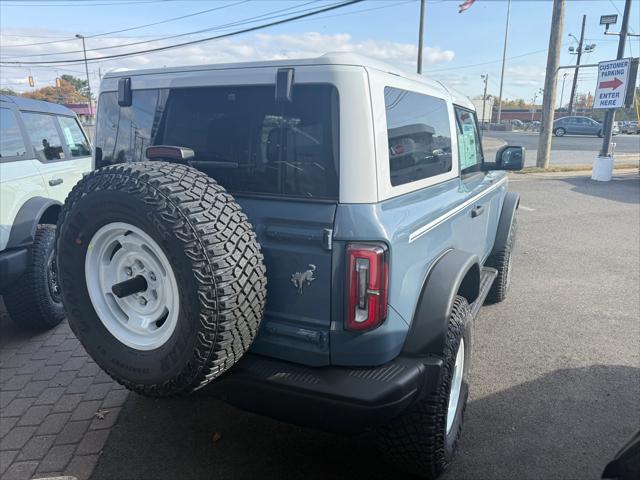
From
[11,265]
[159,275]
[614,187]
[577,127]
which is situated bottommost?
[614,187]

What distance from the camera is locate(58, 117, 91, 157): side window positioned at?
526 centimetres

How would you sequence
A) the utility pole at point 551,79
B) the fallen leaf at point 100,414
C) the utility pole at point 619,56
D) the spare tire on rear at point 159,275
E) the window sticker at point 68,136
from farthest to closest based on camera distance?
the utility pole at point 551,79 → the utility pole at point 619,56 → the window sticker at point 68,136 → the fallen leaf at point 100,414 → the spare tire on rear at point 159,275

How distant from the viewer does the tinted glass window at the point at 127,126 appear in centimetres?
255

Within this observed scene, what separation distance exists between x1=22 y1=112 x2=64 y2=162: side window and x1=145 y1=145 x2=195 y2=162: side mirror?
2.84m

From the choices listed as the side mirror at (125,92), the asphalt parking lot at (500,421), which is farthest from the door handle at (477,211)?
the side mirror at (125,92)

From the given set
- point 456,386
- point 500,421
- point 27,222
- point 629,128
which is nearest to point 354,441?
point 456,386

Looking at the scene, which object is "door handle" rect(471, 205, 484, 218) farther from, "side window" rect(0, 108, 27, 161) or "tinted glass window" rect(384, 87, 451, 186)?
"side window" rect(0, 108, 27, 161)

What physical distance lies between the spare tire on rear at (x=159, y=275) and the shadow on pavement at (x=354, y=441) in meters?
0.48

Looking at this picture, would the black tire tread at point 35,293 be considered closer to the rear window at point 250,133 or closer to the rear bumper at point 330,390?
the rear window at point 250,133

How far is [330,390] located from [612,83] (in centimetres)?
1396

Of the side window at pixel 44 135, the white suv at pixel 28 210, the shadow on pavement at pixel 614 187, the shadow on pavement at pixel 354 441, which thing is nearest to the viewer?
the shadow on pavement at pixel 354 441

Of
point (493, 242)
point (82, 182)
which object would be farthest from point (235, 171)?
point (493, 242)

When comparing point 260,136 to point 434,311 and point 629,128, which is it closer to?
point 434,311

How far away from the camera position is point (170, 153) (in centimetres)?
231
